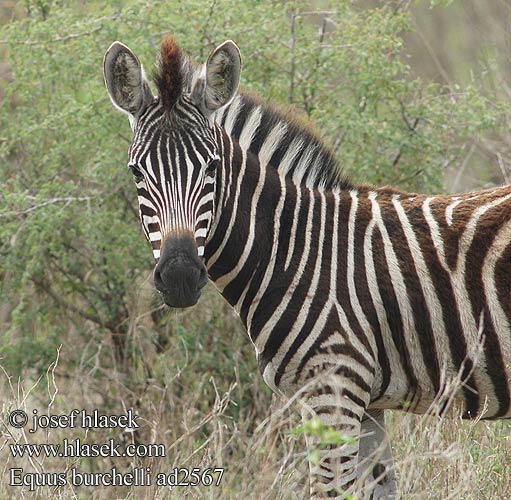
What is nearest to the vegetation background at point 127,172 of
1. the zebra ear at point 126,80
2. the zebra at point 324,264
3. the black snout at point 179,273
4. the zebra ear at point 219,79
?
the zebra ear at point 219,79

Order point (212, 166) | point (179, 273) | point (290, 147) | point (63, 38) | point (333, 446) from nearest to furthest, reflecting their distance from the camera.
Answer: point (179, 273), point (333, 446), point (212, 166), point (290, 147), point (63, 38)

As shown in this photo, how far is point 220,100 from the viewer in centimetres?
518

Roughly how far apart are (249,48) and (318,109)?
0.79 m

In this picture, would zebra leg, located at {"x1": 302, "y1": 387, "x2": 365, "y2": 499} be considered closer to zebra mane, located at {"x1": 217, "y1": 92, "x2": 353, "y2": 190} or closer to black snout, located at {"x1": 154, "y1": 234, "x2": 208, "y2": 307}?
black snout, located at {"x1": 154, "y1": 234, "x2": 208, "y2": 307}

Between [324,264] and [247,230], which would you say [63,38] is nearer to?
[247,230]

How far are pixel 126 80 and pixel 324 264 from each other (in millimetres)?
1555

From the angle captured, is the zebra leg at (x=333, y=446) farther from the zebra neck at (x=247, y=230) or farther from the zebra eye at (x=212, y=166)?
the zebra eye at (x=212, y=166)

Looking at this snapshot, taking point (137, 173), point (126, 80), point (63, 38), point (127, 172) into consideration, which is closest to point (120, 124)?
point (127, 172)

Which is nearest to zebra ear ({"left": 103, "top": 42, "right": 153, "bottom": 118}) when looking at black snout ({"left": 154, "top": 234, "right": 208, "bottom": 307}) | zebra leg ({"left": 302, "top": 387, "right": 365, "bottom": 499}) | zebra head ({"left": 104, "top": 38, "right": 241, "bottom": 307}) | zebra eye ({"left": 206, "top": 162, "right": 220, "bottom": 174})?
zebra head ({"left": 104, "top": 38, "right": 241, "bottom": 307})

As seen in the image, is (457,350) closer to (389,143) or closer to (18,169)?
(389,143)

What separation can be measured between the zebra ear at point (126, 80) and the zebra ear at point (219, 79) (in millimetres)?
303

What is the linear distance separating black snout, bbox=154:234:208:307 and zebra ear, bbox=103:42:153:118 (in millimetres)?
919

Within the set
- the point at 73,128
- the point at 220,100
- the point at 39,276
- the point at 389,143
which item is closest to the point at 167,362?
the point at 39,276

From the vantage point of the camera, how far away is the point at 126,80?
5.11 meters
